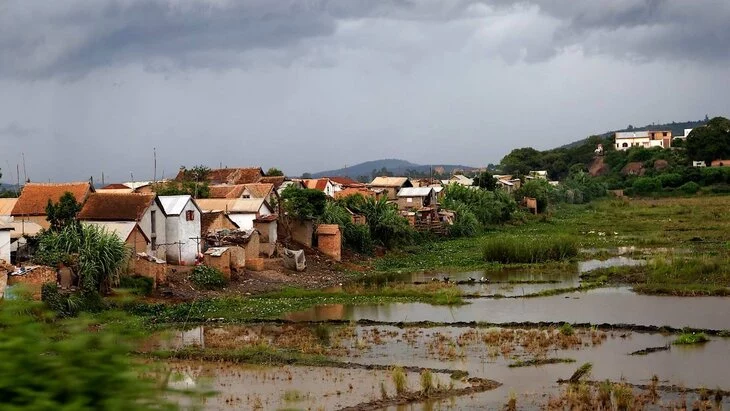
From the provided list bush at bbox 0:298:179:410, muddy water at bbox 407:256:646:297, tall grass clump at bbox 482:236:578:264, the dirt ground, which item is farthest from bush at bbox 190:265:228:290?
bush at bbox 0:298:179:410

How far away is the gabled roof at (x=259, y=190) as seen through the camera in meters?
49.1

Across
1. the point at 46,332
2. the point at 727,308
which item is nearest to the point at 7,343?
the point at 46,332

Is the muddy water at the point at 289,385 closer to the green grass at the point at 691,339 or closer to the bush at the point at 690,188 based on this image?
the green grass at the point at 691,339

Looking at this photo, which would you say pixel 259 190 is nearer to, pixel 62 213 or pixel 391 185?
pixel 62 213

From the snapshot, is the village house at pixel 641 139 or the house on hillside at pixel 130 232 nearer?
the house on hillside at pixel 130 232

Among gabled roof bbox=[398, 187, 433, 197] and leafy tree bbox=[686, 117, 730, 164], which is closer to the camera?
gabled roof bbox=[398, 187, 433, 197]

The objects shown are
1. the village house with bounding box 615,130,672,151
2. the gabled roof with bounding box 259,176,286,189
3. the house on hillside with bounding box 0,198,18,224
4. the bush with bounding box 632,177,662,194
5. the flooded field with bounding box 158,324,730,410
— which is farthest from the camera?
the village house with bounding box 615,130,672,151

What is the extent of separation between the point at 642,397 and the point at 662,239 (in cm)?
3808

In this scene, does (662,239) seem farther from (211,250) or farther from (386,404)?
(386,404)

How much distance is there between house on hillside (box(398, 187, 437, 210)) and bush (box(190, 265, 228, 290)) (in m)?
34.3

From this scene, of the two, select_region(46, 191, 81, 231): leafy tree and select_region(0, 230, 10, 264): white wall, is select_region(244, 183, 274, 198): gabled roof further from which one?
select_region(0, 230, 10, 264): white wall

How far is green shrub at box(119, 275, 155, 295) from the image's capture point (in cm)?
3025

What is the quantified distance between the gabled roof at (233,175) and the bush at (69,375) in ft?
176

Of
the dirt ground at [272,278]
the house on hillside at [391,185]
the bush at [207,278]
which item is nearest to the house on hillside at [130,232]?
the dirt ground at [272,278]
